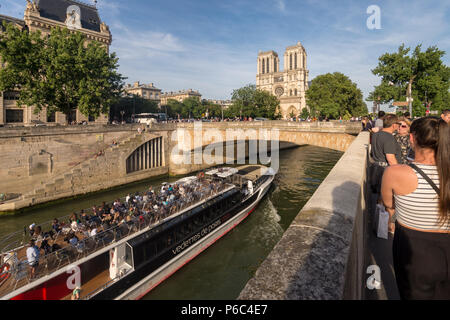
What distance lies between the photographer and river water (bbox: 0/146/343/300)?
45.2ft

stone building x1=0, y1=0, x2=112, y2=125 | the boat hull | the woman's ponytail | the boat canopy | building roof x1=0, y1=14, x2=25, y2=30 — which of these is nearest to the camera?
the woman's ponytail

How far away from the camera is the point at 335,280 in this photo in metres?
2.11

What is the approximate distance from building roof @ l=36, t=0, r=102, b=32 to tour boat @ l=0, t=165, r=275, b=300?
44.2 metres

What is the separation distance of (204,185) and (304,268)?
1955cm

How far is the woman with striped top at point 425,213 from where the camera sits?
239cm

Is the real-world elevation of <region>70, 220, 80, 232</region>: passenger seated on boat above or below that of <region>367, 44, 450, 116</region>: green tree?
below

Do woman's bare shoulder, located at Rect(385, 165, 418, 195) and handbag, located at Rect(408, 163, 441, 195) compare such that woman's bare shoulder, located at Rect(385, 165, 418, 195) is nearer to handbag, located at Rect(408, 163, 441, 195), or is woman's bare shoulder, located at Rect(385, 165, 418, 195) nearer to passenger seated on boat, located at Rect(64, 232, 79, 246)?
handbag, located at Rect(408, 163, 441, 195)

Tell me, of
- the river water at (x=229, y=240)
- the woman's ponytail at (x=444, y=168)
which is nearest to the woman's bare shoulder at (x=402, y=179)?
the woman's ponytail at (x=444, y=168)

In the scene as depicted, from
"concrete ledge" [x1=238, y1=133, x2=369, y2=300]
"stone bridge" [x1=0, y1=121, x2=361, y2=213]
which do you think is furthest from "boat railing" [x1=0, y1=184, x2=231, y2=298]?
"stone bridge" [x1=0, y1=121, x2=361, y2=213]

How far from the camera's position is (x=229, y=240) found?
1903 centimetres

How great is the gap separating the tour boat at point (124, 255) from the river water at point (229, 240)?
0.67 m

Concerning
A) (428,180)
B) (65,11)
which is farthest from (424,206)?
(65,11)
